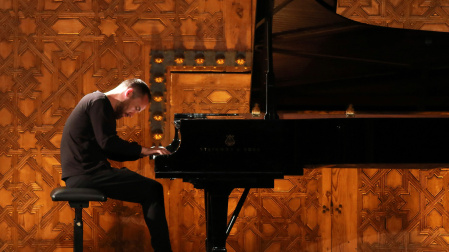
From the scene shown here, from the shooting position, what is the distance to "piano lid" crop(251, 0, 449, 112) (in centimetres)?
301

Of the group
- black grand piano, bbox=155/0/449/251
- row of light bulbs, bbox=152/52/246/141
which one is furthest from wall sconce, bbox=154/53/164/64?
black grand piano, bbox=155/0/449/251

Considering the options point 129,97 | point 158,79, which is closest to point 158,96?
point 158,79

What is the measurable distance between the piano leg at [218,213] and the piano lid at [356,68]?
31.4 inches

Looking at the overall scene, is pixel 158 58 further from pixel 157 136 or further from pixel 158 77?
pixel 157 136

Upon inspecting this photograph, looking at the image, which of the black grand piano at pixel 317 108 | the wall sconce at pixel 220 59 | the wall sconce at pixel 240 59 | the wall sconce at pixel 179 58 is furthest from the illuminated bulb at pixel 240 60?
the black grand piano at pixel 317 108

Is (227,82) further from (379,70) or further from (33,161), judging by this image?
(33,161)

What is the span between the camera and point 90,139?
2.90 metres

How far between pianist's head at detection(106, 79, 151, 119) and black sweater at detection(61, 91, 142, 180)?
0.10 m

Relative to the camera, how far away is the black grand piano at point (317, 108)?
2533 mm

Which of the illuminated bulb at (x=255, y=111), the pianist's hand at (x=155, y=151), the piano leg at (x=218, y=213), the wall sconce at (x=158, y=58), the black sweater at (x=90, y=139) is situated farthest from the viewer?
the wall sconce at (x=158, y=58)

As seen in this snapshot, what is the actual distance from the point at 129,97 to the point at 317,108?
119 cm

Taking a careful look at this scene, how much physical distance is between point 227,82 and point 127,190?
142 centimetres

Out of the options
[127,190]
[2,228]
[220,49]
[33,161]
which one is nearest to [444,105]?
[220,49]

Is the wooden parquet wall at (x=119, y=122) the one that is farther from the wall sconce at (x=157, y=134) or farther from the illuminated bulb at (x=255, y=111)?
the illuminated bulb at (x=255, y=111)
